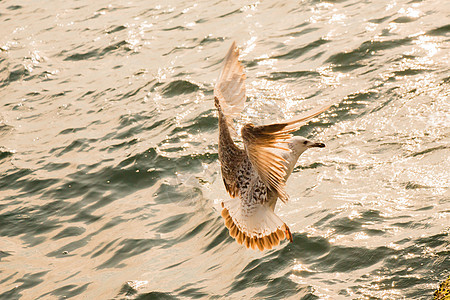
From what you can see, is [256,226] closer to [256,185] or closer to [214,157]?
[256,185]

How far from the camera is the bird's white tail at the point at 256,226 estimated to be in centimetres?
470

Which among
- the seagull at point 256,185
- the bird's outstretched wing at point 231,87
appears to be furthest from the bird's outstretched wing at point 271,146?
the bird's outstretched wing at point 231,87

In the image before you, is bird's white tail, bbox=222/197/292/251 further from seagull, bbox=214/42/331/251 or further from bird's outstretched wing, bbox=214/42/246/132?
bird's outstretched wing, bbox=214/42/246/132

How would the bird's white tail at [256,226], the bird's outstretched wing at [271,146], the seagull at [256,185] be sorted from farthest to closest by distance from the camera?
the bird's white tail at [256,226] < the seagull at [256,185] < the bird's outstretched wing at [271,146]

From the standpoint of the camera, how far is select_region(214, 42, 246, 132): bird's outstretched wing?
541 cm

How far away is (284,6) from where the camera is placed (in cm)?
1160

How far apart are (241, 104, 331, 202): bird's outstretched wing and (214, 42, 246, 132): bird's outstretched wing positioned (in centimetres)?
83

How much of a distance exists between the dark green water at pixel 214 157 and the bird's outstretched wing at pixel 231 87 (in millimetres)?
1146

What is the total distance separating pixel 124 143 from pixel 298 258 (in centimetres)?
367

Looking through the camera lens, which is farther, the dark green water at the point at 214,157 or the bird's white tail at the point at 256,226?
the dark green water at the point at 214,157

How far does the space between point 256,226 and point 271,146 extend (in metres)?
0.84

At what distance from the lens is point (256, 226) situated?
15.7 ft

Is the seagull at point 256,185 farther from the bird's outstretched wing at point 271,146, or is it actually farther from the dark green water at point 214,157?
the dark green water at point 214,157

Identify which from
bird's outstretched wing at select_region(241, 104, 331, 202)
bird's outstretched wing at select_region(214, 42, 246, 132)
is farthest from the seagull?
bird's outstretched wing at select_region(214, 42, 246, 132)
